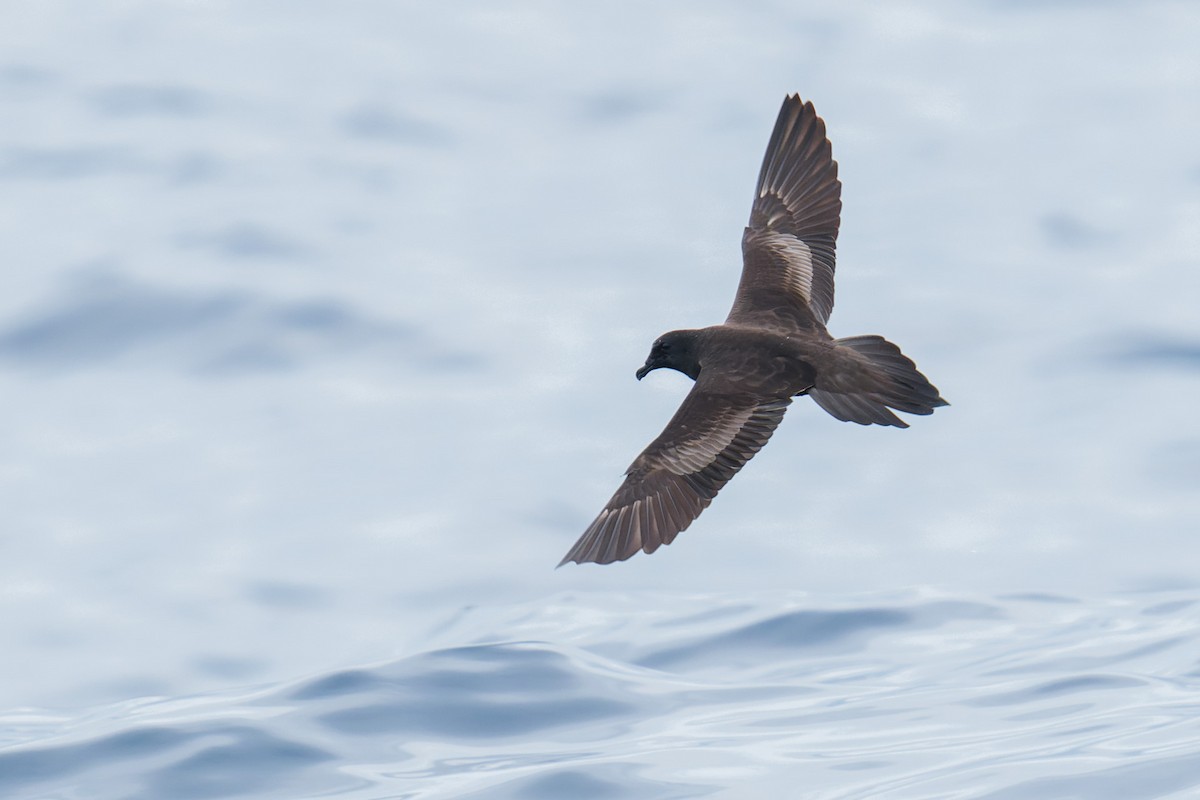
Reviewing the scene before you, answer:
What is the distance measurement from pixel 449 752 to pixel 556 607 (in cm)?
135

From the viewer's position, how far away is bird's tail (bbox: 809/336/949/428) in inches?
302

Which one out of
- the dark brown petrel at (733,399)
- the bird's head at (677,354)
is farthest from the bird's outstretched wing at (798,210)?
the bird's head at (677,354)

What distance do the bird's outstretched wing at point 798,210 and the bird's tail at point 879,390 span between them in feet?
3.92

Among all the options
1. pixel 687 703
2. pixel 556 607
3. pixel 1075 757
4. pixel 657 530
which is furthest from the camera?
pixel 556 607

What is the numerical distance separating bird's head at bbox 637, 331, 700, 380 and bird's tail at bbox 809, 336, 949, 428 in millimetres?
658

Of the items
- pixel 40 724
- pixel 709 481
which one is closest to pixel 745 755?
pixel 709 481

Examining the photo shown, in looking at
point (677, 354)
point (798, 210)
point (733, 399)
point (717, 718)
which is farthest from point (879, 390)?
point (717, 718)

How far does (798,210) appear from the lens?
938 centimetres

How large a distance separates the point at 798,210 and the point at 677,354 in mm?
1332

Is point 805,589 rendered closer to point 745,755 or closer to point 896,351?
point 745,755

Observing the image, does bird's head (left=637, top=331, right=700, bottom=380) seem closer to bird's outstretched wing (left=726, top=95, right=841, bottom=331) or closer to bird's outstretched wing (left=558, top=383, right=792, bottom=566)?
bird's outstretched wing (left=558, top=383, right=792, bottom=566)

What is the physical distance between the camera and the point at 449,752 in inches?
365

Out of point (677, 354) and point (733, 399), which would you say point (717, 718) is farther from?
point (733, 399)

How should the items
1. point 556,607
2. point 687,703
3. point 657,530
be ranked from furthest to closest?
point 556,607 < point 687,703 < point 657,530
